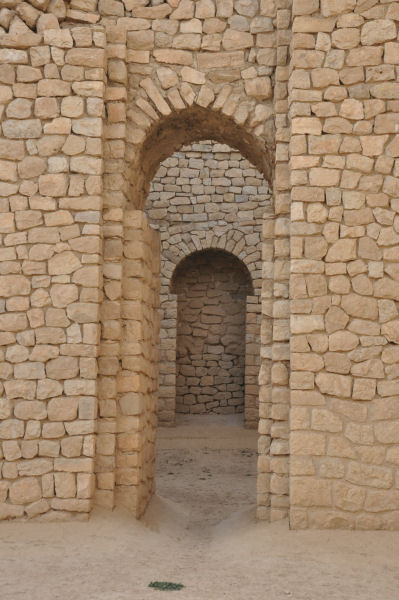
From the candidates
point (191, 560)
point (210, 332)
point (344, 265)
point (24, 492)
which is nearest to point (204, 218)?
point (210, 332)

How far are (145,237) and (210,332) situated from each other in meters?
6.94

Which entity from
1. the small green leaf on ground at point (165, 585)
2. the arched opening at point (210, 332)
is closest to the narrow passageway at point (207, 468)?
the arched opening at point (210, 332)

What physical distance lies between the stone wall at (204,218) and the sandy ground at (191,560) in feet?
17.9

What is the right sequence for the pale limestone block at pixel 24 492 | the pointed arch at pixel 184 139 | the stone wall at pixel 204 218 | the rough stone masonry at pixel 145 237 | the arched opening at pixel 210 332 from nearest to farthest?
1. the rough stone masonry at pixel 145 237
2. the pale limestone block at pixel 24 492
3. the pointed arch at pixel 184 139
4. the stone wall at pixel 204 218
5. the arched opening at pixel 210 332

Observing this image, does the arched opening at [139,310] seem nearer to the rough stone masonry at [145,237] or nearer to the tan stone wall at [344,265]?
the rough stone masonry at [145,237]

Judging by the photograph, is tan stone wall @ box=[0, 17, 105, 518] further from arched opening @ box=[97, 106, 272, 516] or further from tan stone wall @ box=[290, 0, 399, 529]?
tan stone wall @ box=[290, 0, 399, 529]

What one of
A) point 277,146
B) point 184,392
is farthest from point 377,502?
point 184,392

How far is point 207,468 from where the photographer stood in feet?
34.5

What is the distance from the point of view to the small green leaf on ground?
434cm

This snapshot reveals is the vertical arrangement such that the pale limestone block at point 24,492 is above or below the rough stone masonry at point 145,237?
below

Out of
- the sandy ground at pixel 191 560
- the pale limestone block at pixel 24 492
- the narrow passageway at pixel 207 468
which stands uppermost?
the pale limestone block at pixel 24 492

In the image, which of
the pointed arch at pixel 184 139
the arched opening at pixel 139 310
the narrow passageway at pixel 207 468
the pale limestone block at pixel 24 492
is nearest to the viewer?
the pale limestone block at pixel 24 492

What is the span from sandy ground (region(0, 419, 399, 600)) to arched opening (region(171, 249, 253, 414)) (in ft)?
19.2

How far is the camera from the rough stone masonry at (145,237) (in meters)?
5.60
